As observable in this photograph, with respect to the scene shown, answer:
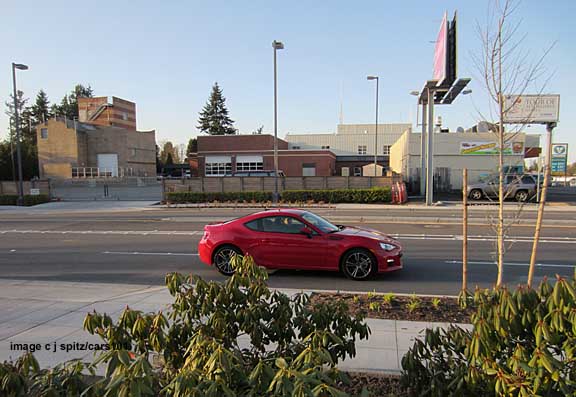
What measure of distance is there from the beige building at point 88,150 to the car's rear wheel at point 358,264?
5785 cm

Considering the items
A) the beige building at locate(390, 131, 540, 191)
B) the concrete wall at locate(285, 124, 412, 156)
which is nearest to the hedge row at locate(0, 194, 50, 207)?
the beige building at locate(390, 131, 540, 191)

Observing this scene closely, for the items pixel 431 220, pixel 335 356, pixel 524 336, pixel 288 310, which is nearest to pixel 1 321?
pixel 288 310

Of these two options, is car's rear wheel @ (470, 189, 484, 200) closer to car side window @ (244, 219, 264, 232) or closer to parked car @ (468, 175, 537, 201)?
parked car @ (468, 175, 537, 201)


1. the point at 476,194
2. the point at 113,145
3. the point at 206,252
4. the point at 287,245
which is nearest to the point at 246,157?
the point at 113,145

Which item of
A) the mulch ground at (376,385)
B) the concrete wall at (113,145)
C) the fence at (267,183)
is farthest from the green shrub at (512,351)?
the concrete wall at (113,145)

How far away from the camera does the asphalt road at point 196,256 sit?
7.85 meters

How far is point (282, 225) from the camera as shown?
820 centimetres

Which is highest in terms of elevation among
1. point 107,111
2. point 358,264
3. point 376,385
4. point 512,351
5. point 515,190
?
point 107,111

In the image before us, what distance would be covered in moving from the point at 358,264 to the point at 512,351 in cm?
518

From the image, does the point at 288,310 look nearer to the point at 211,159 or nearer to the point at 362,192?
the point at 362,192

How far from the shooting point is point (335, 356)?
2.88m

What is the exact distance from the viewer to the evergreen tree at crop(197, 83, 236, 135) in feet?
296

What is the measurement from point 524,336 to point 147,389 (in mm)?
2353

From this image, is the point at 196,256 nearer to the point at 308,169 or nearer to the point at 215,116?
the point at 308,169
